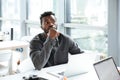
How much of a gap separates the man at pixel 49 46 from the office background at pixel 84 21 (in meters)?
0.68

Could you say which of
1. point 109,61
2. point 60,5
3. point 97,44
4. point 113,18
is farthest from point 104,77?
point 60,5

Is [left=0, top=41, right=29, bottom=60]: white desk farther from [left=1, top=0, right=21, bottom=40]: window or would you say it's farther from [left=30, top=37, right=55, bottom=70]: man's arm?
[left=1, top=0, right=21, bottom=40]: window

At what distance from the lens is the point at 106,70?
1426mm

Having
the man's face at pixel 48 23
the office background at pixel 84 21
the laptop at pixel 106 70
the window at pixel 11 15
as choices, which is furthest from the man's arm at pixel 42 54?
the window at pixel 11 15

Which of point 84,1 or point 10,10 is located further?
point 10,10

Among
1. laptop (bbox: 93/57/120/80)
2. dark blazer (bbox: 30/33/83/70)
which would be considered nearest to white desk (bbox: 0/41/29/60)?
dark blazer (bbox: 30/33/83/70)

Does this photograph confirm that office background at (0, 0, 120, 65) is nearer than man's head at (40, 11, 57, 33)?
No

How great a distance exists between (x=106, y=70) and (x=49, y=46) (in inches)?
24.9

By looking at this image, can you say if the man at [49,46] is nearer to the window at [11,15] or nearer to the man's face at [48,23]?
the man's face at [48,23]

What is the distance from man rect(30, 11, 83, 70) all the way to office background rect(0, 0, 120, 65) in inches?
26.7

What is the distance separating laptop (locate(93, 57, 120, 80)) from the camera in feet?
4.51

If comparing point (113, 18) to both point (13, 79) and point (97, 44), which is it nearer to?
point (97, 44)

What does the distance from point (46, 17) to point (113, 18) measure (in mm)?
945

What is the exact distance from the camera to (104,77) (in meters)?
1.39
